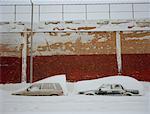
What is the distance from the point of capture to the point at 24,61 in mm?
3199

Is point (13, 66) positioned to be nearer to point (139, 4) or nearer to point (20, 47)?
point (20, 47)

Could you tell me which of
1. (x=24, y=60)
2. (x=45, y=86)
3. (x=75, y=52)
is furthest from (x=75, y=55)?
(x=24, y=60)

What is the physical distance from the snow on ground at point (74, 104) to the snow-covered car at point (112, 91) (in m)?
0.05

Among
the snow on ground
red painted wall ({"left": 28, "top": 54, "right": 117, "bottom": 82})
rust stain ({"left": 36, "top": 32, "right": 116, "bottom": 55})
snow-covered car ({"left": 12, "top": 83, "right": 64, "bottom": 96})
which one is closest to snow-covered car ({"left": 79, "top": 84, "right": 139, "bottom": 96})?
the snow on ground

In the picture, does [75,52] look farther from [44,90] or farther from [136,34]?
[136,34]

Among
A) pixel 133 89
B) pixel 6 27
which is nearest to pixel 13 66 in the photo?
Result: pixel 6 27

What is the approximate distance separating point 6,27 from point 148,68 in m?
1.81

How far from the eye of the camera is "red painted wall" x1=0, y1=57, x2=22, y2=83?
10.4ft

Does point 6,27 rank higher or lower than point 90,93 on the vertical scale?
higher

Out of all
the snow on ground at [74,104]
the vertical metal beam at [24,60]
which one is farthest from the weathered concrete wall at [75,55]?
the snow on ground at [74,104]

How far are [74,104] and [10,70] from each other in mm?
873

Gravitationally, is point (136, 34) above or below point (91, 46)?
above

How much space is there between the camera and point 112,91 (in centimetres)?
314

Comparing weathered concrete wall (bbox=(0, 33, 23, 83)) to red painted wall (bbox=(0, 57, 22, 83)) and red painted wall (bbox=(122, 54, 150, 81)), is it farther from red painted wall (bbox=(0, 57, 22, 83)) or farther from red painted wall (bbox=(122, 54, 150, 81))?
red painted wall (bbox=(122, 54, 150, 81))
